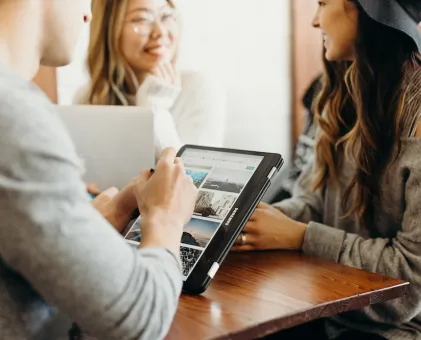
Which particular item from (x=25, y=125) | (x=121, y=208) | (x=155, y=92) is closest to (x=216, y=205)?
(x=121, y=208)

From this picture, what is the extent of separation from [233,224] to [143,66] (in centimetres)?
108

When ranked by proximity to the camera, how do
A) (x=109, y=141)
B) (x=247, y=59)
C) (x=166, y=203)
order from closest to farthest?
(x=166, y=203), (x=109, y=141), (x=247, y=59)

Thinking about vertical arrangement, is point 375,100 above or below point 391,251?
above

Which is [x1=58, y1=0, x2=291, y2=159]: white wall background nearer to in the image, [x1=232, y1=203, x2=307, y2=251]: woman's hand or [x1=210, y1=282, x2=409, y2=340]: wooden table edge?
[x1=232, y1=203, x2=307, y2=251]: woman's hand

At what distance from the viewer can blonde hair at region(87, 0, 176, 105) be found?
1.85 metres

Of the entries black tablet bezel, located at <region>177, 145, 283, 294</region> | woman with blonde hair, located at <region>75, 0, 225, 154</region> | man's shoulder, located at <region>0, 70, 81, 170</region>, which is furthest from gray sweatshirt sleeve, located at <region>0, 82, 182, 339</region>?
woman with blonde hair, located at <region>75, 0, 225, 154</region>

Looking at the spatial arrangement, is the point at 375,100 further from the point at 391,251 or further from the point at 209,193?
the point at 209,193

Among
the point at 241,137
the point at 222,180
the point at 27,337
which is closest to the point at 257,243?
the point at 222,180

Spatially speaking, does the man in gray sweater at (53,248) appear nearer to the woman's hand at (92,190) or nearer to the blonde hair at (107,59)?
the woman's hand at (92,190)

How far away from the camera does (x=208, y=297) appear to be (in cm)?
85

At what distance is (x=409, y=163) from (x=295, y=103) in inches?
65.5

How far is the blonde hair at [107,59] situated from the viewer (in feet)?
6.06

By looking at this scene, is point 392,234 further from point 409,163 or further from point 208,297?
point 208,297

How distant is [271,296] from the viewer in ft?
2.77
